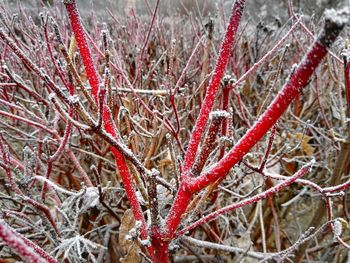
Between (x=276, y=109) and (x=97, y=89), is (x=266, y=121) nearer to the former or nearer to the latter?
(x=276, y=109)

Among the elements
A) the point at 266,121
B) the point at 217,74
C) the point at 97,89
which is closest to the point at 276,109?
the point at 266,121

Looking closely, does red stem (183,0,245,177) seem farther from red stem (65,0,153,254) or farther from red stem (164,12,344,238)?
red stem (65,0,153,254)

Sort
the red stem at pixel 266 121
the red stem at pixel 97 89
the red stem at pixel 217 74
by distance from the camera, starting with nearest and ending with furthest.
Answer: the red stem at pixel 266 121
the red stem at pixel 217 74
the red stem at pixel 97 89

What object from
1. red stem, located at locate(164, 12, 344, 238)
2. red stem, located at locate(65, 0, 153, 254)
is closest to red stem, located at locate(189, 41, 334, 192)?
red stem, located at locate(164, 12, 344, 238)

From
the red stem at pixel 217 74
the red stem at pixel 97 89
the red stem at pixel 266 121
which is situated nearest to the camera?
the red stem at pixel 266 121

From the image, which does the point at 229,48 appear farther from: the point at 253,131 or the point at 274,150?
the point at 274,150

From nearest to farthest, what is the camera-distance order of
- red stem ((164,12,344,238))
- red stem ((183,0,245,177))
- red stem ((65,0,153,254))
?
red stem ((164,12,344,238))
red stem ((183,0,245,177))
red stem ((65,0,153,254))

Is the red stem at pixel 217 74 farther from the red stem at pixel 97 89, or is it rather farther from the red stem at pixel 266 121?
the red stem at pixel 97 89

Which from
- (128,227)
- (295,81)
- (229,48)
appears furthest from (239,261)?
(295,81)

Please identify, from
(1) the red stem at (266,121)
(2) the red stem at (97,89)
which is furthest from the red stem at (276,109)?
(2) the red stem at (97,89)

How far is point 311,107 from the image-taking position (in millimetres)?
4020

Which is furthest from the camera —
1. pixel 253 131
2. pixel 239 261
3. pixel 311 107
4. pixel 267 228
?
pixel 311 107

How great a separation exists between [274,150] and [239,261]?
1.51m

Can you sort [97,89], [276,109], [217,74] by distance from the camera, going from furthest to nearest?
[97,89] < [217,74] < [276,109]
